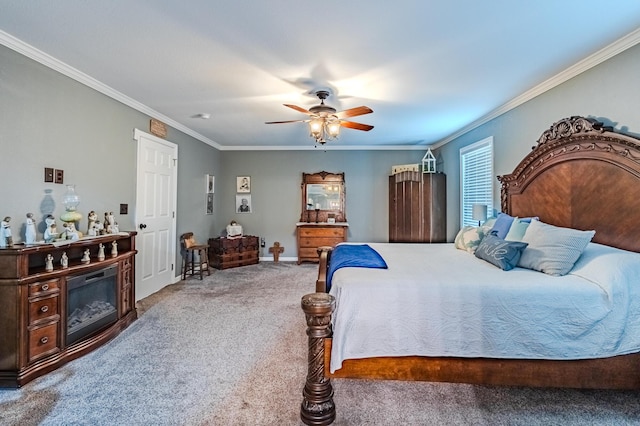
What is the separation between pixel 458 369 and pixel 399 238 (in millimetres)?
4165

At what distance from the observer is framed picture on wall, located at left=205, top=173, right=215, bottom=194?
20.2 ft

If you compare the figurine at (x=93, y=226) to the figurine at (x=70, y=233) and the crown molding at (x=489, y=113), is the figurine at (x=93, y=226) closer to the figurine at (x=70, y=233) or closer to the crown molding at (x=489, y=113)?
the figurine at (x=70, y=233)

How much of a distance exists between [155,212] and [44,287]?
2.22 m

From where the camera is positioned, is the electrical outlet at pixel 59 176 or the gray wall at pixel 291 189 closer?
the electrical outlet at pixel 59 176

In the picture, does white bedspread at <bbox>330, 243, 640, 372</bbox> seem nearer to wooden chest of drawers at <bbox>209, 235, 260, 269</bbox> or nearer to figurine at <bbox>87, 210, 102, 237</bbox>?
figurine at <bbox>87, 210, 102, 237</bbox>

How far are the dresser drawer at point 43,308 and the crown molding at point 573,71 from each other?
466 centimetres

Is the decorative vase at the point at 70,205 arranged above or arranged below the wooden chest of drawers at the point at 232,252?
above

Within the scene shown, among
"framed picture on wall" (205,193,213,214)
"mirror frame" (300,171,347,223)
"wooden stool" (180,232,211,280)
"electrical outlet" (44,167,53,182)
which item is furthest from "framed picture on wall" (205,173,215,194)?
"electrical outlet" (44,167,53,182)

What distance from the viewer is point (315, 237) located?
6387 mm

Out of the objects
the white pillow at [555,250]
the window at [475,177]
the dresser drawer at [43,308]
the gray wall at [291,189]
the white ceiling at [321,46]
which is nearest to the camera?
the white ceiling at [321,46]

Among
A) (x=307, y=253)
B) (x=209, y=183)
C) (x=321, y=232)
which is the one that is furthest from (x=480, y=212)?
(x=209, y=183)

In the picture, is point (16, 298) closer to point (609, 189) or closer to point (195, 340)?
point (195, 340)

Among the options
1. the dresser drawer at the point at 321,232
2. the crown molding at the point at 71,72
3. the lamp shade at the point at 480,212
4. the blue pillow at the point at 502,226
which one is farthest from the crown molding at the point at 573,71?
the crown molding at the point at 71,72

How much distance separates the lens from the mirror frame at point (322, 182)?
6793 mm
